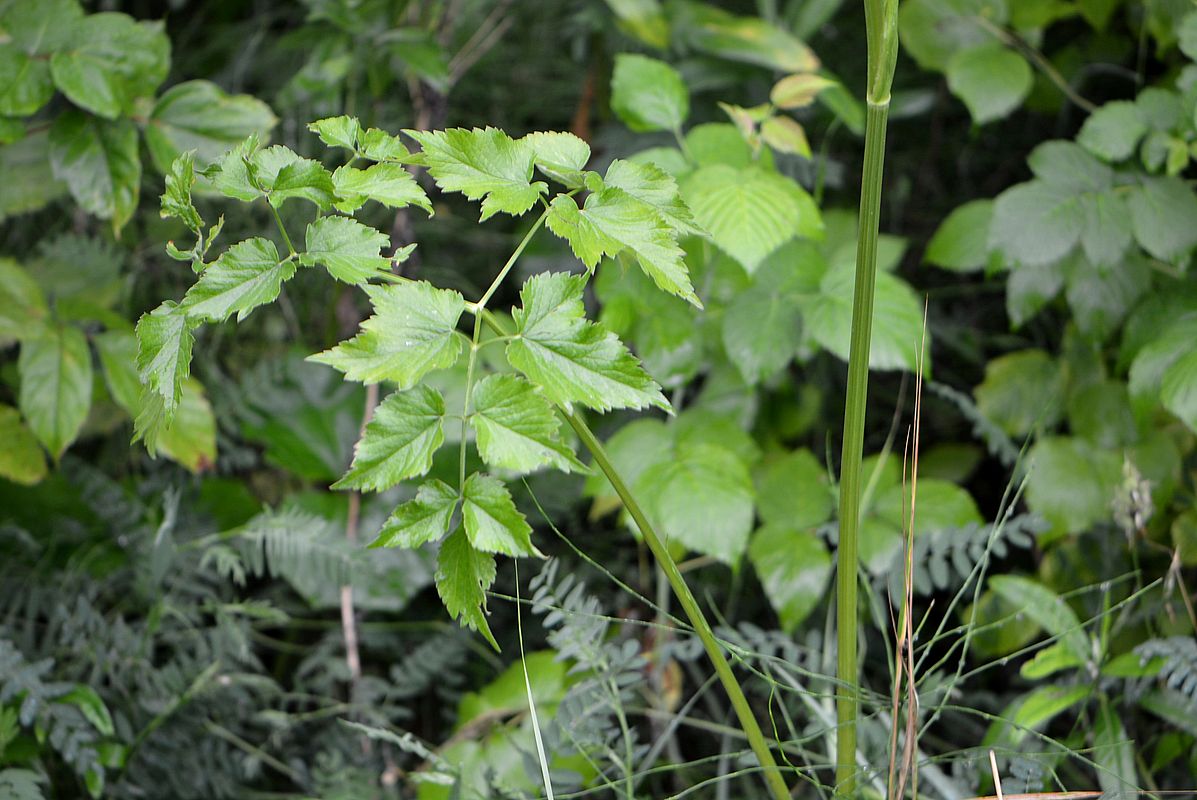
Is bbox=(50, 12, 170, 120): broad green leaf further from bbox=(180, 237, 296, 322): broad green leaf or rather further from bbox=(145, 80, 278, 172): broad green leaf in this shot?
bbox=(180, 237, 296, 322): broad green leaf

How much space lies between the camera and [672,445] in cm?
108

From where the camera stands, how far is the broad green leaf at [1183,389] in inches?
34.5

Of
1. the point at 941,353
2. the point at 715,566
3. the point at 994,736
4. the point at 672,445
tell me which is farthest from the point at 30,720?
the point at 941,353

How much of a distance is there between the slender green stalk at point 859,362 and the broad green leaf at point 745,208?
0.37 m

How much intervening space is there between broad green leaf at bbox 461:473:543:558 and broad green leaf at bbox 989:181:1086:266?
74 cm

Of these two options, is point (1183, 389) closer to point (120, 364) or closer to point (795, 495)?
point (795, 495)

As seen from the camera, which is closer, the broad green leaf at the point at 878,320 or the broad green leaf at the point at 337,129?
the broad green leaf at the point at 337,129

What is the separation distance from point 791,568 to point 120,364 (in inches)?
30.0

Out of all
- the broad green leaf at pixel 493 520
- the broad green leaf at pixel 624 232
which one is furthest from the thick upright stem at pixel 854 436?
the broad green leaf at pixel 493 520

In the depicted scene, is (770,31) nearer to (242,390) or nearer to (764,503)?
(764,503)

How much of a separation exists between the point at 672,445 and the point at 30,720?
67cm

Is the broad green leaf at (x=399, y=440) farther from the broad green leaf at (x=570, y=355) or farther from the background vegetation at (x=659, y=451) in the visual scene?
the background vegetation at (x=659, y=451)

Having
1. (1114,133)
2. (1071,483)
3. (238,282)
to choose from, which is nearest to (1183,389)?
(1071,483)

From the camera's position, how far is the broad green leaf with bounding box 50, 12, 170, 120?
3.33ft
